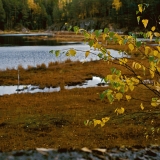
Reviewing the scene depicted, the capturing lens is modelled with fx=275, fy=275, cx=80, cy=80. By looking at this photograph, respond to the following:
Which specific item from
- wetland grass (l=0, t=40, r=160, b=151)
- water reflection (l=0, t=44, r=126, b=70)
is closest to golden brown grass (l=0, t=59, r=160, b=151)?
wetland grass (l=0, t=40, r=160, b=151)

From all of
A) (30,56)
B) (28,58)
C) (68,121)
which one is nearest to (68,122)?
(68,121)

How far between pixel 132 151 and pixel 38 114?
764 cm

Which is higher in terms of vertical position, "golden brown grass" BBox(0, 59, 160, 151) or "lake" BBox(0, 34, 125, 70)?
"golden brown grass" BBox(0, 59, 160, 151)

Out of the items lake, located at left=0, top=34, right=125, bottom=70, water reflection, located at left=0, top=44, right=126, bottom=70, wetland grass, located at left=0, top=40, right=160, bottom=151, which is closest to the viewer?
wetland grass, located at left=0, top=40, right=160, bottom=151

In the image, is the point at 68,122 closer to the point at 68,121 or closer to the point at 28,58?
the point at 68,121

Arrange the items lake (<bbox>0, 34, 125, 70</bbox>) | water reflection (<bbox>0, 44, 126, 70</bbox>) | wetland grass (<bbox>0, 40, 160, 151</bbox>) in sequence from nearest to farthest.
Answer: wetland grass (<bbox>0, 40, 160, 151</bbox>) → water reflection (<bbox>0, 44, 126, 70</bbox>) → lake (<bbox>0, 34, 125, 70</bbox>)

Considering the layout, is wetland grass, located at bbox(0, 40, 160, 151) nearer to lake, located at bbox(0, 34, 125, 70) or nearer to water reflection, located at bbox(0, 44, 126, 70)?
lake, located at bbox(0, 34, 125, 70)

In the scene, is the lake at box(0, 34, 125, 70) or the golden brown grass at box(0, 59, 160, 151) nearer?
the golden brown grass at box(0, 59, 160, 151)

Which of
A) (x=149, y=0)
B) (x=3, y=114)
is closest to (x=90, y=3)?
(x=149, y=0)

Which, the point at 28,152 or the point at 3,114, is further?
the point at 3,114

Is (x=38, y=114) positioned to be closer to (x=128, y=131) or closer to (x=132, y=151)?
(x=128, y=131)

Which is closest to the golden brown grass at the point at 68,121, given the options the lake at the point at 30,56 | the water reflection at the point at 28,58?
the lake at the point at 30,56

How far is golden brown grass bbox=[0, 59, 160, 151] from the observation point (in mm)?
13245

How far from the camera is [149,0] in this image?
135625 millimetres
